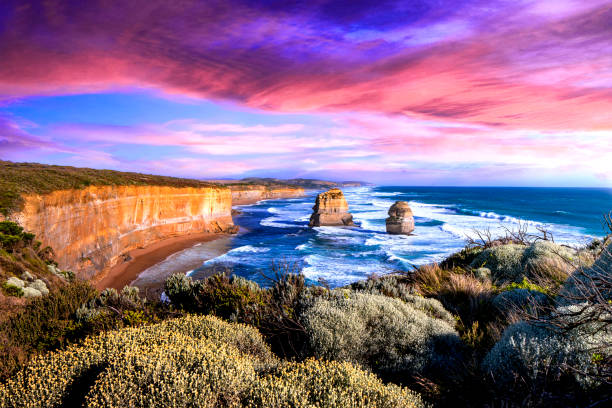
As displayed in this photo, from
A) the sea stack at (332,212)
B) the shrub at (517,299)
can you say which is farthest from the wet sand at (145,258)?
the shrub at (517,299)

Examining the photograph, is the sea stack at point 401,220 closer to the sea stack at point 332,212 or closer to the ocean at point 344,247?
the ocean at point 344,247

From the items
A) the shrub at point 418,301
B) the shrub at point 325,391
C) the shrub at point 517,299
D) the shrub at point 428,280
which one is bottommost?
the shrub at point 428,280

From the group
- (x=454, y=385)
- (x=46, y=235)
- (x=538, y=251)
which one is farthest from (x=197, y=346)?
(x=46, y=235)

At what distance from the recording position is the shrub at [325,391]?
2.72 meters

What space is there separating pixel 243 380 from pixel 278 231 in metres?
41.8

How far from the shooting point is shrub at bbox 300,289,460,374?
422 centimetres

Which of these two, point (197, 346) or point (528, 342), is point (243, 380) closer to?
point (197, 346)

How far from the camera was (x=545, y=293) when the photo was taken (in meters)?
5.92

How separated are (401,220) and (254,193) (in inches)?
3176

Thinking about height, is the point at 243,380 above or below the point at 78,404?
above

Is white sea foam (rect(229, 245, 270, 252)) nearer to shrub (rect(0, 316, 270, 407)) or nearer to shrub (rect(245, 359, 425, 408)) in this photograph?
shrub (rect(0, 316, 270, 407))

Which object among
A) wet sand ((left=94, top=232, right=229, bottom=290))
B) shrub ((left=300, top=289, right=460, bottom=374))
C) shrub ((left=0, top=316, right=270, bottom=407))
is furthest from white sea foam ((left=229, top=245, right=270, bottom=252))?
shrub ((left=0, top=316, right=270, bottom=407))

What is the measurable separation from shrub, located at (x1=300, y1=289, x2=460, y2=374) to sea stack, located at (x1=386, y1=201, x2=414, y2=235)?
35.0m

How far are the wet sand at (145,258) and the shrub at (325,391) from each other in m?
19.4
